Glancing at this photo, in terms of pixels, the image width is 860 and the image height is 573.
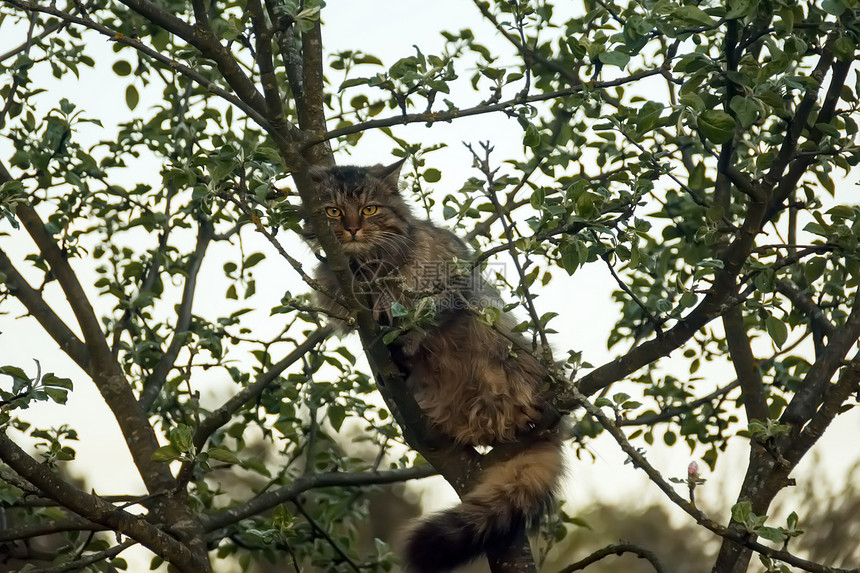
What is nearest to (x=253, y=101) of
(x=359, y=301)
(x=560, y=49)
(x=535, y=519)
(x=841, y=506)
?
(x=359, y=301)

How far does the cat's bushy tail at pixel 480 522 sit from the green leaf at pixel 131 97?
2.65m

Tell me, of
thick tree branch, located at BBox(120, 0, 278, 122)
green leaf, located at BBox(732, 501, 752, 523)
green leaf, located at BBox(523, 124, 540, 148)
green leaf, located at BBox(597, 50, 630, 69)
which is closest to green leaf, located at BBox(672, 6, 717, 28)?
green leaf, located at BBox(597, 50, 630, 69)

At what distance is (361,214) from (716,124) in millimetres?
1974

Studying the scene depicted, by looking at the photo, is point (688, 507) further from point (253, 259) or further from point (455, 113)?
point (253, 259)

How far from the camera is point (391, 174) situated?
172 inches

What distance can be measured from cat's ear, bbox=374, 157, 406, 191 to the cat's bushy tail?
1544mm

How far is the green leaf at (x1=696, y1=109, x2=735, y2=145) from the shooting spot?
247cm

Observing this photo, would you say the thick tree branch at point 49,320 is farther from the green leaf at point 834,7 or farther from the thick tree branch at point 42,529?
the green leaf at point 834,7

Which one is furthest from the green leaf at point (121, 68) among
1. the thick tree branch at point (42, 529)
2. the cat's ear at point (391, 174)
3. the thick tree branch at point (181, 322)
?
the thick tree branch at point (42, 529)

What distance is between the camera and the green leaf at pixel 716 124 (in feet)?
8.09

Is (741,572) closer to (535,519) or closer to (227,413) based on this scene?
(535,519)

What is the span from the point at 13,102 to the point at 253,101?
1915mm

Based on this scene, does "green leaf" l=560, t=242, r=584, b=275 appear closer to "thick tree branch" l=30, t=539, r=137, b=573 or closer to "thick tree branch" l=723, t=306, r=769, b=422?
"thick tree branch" l=723, t=306, r=769, b=422

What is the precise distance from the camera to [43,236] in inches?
165
